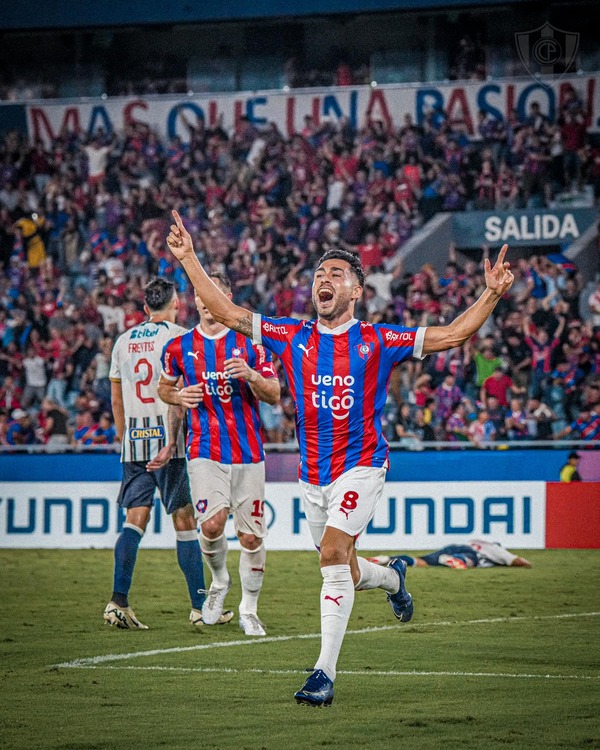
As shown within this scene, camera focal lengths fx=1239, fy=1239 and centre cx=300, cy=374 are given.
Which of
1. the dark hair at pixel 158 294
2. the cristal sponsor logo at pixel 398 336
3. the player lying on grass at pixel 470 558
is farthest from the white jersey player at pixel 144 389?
the player lying on grass at pixel 470 558

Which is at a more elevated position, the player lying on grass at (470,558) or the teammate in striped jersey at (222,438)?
the teammate in striped jersey at (222,438)

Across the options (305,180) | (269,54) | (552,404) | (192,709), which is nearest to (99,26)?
(269,54)

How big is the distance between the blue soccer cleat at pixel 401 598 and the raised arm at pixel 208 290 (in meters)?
1.90

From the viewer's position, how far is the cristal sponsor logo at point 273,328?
685 centimetres

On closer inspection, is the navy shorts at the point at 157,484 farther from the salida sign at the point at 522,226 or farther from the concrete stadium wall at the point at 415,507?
the salida sign at the point at 522,226

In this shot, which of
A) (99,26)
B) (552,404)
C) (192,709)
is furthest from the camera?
(99,26)

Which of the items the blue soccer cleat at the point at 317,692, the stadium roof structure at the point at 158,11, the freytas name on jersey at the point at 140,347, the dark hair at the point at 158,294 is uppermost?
the stadium roof structure at the point at 158,11

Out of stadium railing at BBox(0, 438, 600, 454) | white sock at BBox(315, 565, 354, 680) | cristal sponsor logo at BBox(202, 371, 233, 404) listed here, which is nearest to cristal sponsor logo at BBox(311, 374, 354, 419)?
white sock at BBox(315, 565, 354, 680)

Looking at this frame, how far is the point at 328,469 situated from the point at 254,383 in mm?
1567

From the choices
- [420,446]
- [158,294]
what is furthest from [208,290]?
[420,446]

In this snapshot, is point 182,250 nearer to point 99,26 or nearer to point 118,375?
point 118,375

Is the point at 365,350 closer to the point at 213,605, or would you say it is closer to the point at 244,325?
the point at 244,325

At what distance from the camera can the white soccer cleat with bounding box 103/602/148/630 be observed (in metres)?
8.91

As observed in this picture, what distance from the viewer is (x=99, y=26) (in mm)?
27375
